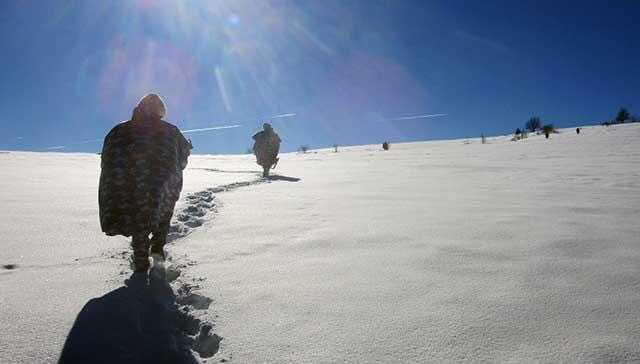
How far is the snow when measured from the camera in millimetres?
2127

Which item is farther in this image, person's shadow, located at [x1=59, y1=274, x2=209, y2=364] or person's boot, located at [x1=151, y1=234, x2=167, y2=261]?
person's boot, located at [x1=151, y1=234, x2=167, y2=261]

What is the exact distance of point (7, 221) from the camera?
4852 mm

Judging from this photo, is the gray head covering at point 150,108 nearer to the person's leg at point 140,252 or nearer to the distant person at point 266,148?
the person's leg at point 140,252

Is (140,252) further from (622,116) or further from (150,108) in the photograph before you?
(622,116)

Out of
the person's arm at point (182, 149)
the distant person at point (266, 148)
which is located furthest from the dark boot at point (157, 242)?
the distant person at point (266, 148)

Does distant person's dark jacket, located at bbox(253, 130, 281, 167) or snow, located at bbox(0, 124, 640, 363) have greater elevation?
distant person's dark jacket, located at bbox(253, 130, 281, 167)

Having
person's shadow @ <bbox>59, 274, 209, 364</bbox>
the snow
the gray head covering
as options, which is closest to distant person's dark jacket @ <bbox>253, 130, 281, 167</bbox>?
the snow

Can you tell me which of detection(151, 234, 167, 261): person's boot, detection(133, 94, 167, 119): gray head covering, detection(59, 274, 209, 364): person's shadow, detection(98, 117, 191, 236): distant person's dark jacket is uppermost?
detection(133, 94, 167, 119): gray head covering

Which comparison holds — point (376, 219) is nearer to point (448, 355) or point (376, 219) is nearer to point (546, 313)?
point (546, 313)

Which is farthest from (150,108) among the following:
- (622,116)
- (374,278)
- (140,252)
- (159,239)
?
(622,116)

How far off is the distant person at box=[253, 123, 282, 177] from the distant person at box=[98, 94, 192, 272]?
32.7ft

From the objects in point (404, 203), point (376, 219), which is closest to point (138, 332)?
point (376, 219)

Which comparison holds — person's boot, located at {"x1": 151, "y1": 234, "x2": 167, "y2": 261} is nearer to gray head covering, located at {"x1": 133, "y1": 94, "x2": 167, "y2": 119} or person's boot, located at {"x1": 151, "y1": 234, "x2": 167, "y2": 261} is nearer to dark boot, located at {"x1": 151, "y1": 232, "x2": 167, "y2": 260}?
dark boot, located at {"x1": 151, "y1": 232, "x2": 167, "y2": 260}

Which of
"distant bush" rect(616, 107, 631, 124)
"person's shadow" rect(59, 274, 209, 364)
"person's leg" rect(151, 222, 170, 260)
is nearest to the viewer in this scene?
"person's shadow" rect(59, 274, 209, 364)
